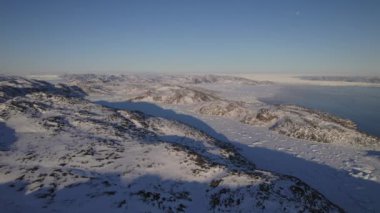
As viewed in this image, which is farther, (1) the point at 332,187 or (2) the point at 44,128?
(2) the point at 44,128

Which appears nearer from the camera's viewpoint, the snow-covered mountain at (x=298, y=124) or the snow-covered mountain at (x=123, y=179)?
the snow-covered mountain at (x=123, y=179)

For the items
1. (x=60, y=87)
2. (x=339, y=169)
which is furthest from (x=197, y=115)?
(x=60, y=87)

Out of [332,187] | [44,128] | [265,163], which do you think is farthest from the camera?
[265,163]

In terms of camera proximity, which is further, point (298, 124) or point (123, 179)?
point (298, 124)

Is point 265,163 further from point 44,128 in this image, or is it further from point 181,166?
point 44,128

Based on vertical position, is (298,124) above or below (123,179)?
below

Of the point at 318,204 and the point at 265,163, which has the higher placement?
the point at 318,204

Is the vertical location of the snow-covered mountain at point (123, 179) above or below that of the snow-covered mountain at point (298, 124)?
above

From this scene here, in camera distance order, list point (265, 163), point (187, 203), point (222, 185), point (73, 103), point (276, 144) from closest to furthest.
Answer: point (187, 203)
point (222, 185)
point (265, 163)
point (276, 144)
point (73, 103)
